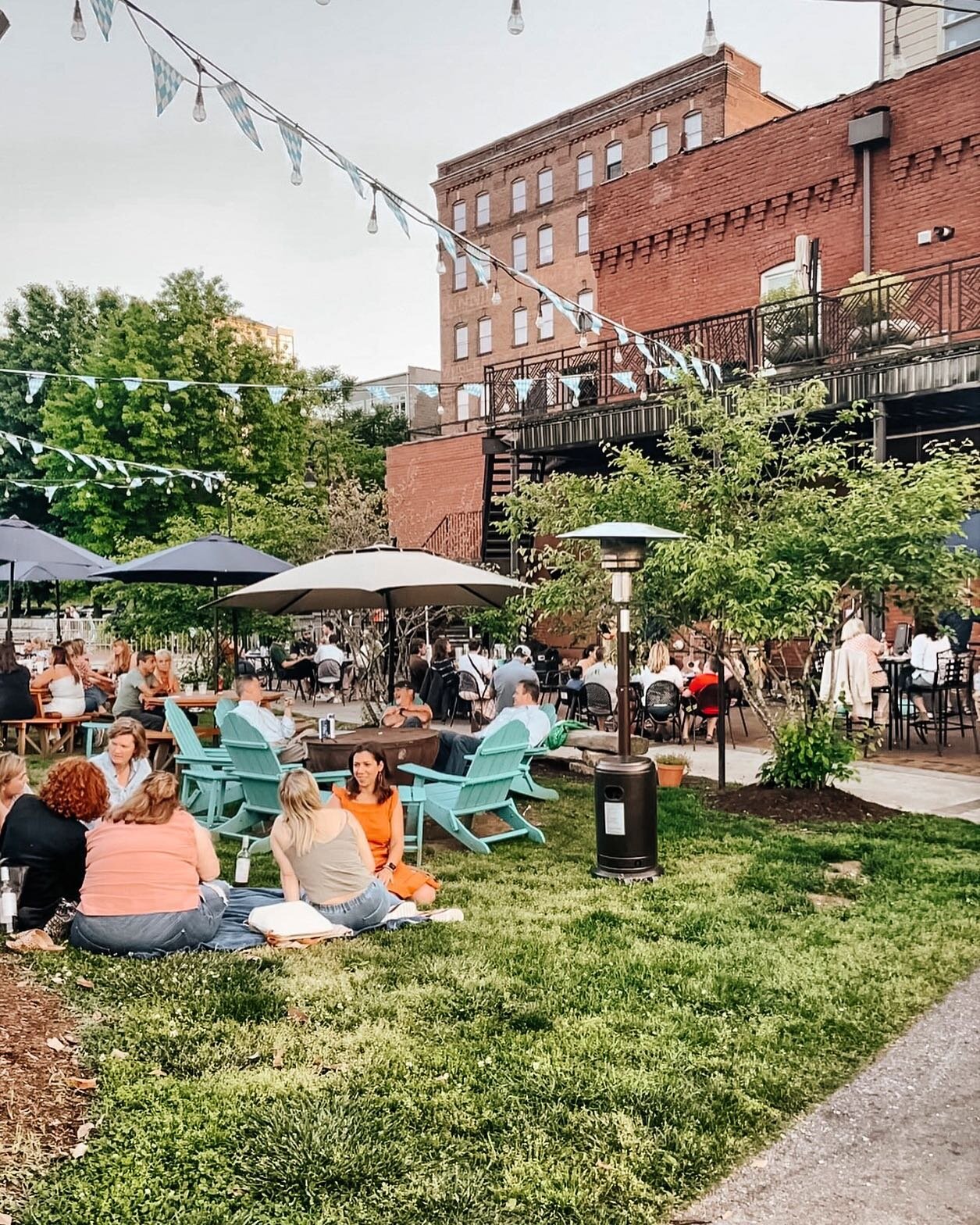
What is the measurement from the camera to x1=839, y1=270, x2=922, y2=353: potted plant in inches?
657

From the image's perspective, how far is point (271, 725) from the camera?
32.5ft

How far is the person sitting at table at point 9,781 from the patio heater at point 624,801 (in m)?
3.43

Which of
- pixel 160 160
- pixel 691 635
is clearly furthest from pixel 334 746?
pixel 160 160

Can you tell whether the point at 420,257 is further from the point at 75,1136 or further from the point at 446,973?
the point at 75,1136

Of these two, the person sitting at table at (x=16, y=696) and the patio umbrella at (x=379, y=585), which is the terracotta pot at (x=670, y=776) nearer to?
the patio umbrella at (x=379, y=585)

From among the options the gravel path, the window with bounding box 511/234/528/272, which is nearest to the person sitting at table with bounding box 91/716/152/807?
the gravel path

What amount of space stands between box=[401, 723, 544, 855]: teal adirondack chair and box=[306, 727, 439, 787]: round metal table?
250 mm

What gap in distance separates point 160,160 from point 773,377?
9707mm

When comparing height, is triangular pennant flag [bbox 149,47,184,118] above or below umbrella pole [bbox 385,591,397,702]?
above

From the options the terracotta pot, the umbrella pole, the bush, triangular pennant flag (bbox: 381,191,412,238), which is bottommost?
the terracotta pot

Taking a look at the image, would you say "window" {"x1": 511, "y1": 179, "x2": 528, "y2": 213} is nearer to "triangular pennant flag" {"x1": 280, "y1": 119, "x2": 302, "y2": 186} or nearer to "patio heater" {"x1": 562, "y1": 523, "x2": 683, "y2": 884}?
"triangular pennant flag" {"x1": 280, "y1": 119, "x2": 302, "y2": 186}

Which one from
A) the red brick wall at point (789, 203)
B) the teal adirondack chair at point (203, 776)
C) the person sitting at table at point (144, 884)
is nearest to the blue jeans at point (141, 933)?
the person sitting at table at point (144, 884)

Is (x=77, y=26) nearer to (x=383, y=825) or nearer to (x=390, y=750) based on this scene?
(x=383, y=825)

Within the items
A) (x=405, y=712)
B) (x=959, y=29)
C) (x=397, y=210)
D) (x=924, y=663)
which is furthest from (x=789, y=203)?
(x=405, y=712)
